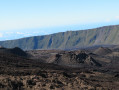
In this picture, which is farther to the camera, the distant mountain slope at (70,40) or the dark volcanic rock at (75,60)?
the distant mountain slope at (70,40)

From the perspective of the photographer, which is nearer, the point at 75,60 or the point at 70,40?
the point at 75,60

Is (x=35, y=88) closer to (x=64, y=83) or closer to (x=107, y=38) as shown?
(x=64, y=83)

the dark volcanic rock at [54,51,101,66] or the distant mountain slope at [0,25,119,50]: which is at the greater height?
the distant mountain slope at [0,25,119,50]

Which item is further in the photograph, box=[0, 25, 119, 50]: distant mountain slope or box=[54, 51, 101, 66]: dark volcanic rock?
box=[0, 25, 119, 50]: distant mountain slope

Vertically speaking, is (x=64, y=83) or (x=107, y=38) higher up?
(x=107, y=38)

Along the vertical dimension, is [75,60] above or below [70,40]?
below

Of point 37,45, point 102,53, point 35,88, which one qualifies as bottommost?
point 35,88

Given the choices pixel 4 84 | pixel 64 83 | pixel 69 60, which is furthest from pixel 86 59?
pixel 4 84

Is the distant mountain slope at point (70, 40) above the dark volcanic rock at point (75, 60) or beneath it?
above
